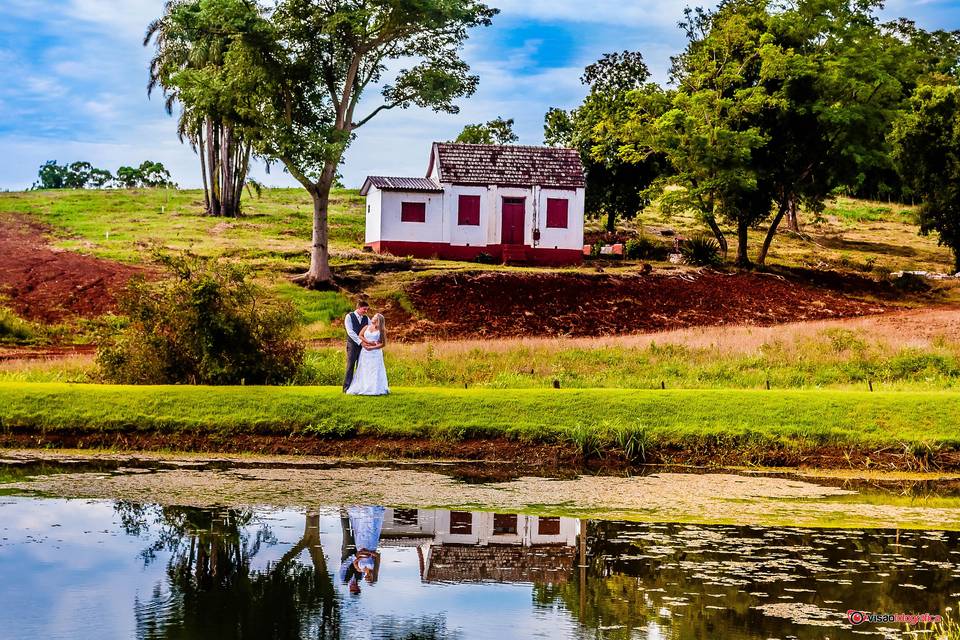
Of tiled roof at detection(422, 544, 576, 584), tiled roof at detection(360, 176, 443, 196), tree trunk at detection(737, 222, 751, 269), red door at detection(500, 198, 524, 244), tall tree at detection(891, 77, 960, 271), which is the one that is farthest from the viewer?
red door at detection(500, 198, 524, 244)

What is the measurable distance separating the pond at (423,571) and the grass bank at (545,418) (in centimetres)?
458

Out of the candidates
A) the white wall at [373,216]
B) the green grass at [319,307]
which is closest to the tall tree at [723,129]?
the white wall at [373,216]

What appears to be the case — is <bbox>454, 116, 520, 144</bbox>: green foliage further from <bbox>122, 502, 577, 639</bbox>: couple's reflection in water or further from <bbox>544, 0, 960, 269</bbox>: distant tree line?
<bbox>122, 502, 577, 639</bbox>: couple's reflection in water

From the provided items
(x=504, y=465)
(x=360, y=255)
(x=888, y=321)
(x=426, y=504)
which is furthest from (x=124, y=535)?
(x=360, y=255)

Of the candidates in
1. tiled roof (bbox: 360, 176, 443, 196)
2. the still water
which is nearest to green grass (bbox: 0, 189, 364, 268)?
tiled roof (bbox: 360, 176, 443, 196)

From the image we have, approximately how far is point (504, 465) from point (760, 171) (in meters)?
39.2

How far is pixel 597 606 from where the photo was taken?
34.9 ft

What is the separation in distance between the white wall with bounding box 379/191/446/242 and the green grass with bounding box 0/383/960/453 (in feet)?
107

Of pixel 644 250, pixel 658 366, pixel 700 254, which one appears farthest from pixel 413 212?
pixel 658 366

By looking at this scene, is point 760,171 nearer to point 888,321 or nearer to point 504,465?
point 888,321

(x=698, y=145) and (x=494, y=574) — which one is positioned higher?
(x=698, y=145)

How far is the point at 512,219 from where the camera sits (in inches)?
2152

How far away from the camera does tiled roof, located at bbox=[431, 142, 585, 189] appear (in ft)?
180

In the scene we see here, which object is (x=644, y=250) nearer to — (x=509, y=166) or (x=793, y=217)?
(x=509, y=166)
